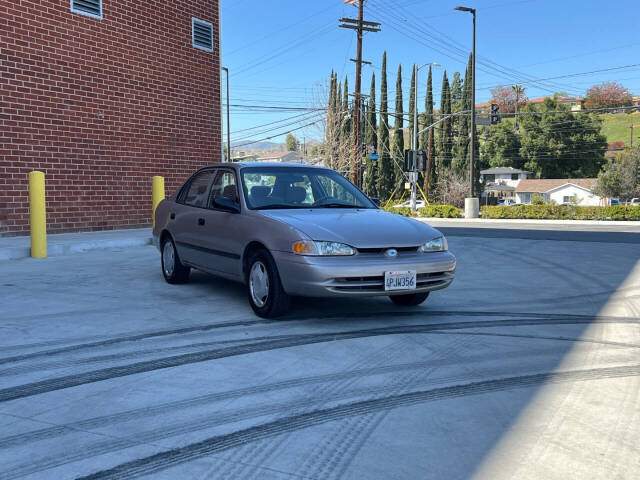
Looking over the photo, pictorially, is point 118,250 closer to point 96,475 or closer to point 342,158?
point 96,475

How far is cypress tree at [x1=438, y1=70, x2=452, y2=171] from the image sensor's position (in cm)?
7125

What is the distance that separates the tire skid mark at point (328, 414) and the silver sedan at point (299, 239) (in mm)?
1666

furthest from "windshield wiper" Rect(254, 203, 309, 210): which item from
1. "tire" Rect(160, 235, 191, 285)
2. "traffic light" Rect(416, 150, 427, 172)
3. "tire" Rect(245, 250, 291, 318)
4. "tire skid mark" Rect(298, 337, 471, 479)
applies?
"traffic light" Rect(416, 150, 427, 172)

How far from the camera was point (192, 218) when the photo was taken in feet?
24.0

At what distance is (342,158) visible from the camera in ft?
140

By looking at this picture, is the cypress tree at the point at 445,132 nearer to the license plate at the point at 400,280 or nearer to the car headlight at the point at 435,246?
the car headlight at the point at 435,246

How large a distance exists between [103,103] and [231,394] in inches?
480

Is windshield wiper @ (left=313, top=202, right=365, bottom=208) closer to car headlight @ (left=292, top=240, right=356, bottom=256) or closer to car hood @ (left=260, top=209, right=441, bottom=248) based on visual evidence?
car hood @ (left=260, top=209, right=441, bottom=248)

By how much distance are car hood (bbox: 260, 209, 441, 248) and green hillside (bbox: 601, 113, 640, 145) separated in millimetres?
140571

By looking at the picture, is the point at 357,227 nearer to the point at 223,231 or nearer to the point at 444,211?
the point at 223,231

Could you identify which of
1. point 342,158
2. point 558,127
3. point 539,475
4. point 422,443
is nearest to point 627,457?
point 539,475

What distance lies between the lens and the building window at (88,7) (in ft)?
44.9

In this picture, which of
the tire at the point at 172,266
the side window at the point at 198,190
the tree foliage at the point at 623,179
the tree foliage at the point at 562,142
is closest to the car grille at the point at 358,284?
the side window at the point at 198,190

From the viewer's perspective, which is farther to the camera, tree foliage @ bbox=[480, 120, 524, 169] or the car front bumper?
tree foliage @ bbox=[480, 120, 524, 169]
